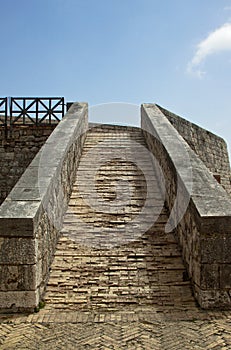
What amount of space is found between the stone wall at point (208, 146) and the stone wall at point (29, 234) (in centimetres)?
607

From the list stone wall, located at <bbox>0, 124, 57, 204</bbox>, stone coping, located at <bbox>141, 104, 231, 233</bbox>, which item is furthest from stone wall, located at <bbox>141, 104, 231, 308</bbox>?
stone wall, located at <bbox>0, 124, 57, 204</bbox>

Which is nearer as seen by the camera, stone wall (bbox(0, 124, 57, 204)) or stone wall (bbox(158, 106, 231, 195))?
stone wall (bbox(0, 124, 57, 204))

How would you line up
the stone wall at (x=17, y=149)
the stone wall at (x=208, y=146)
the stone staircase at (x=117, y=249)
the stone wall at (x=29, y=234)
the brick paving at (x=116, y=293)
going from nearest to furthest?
the brick paving at (x=116, y=293) < the stone wall at (x=29, y=234) < the stone staircase at (x=117, y=249) < the stone wall at (x=17, y=149) < the stone wall at (x=208, y=146)

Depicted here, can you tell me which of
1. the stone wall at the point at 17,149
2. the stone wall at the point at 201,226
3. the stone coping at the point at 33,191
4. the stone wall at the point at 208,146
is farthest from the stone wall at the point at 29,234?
the stone wall at the point at 208,146

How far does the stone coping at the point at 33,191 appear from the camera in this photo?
383 centimetres

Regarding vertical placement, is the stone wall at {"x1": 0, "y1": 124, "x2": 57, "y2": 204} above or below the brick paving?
above

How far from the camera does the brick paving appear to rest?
319 cm

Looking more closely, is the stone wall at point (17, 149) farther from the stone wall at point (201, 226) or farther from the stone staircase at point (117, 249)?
the stone wall at point (201, 226)

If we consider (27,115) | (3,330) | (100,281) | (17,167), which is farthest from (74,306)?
(27,115)

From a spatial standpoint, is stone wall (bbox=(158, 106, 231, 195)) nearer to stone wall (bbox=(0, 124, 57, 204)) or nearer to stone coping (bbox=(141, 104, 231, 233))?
stone wall (bbox=(0, 124, 57, 204))

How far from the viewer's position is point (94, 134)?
32.4 feet

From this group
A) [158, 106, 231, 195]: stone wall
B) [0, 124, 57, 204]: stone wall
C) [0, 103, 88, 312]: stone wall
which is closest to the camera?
[0, 103, 88, 312]: stone wall

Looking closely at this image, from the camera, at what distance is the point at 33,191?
444 cm

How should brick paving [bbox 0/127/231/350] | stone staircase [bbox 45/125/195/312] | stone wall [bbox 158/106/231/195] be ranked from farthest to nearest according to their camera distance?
stone wall [bbox 158/106/231/195]
stone staircase [bbox 45/125/195/312]
brick paving [bbox 0/127/231/350]
